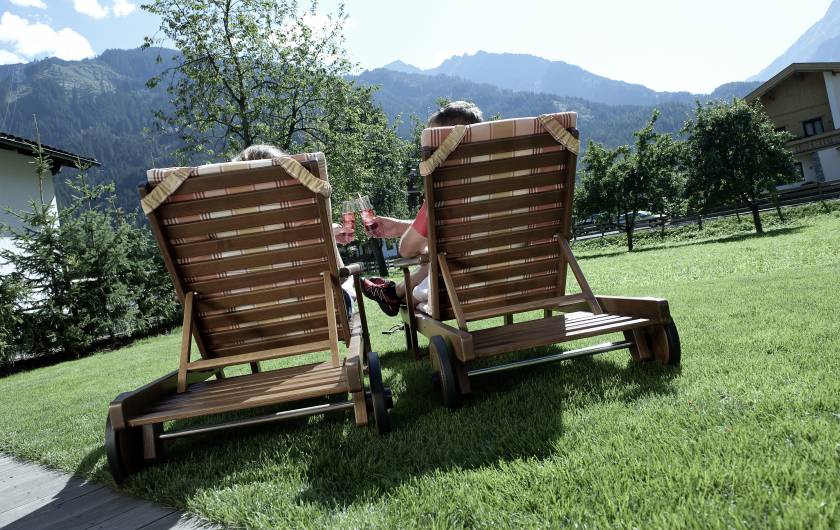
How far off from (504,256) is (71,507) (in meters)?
2.72

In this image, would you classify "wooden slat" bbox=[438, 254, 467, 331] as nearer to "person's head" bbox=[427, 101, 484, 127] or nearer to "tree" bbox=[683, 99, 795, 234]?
"person's head" bbox=[427, 101, 484, 127]

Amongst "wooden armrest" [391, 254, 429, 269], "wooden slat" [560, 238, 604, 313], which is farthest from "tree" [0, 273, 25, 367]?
"wooden slat" [560, 238, 604, 313]

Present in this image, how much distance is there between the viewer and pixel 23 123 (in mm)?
191625

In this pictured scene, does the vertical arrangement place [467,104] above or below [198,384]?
above

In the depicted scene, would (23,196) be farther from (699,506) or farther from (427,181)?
(699,506)

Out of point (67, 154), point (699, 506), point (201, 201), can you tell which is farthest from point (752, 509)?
point (67, 154)

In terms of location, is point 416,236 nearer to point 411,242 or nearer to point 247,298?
point 411,242

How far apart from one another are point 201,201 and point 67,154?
1756 cm

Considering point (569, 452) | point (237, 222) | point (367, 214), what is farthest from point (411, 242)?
point (569, 452)

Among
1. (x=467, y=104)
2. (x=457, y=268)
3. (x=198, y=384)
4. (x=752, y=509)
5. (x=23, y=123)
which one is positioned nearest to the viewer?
(x=752, y=509)

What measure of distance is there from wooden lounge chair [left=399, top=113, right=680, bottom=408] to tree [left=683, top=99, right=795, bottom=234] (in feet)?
65.0

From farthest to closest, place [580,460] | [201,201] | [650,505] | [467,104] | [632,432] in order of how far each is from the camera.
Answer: [467,104], [201,201], [632,432], [580,460], [650,505]

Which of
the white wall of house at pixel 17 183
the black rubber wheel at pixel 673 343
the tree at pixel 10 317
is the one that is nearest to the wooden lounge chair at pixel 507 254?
the black rubber wheel at pixel 673 343

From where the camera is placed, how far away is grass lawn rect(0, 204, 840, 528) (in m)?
1.68
